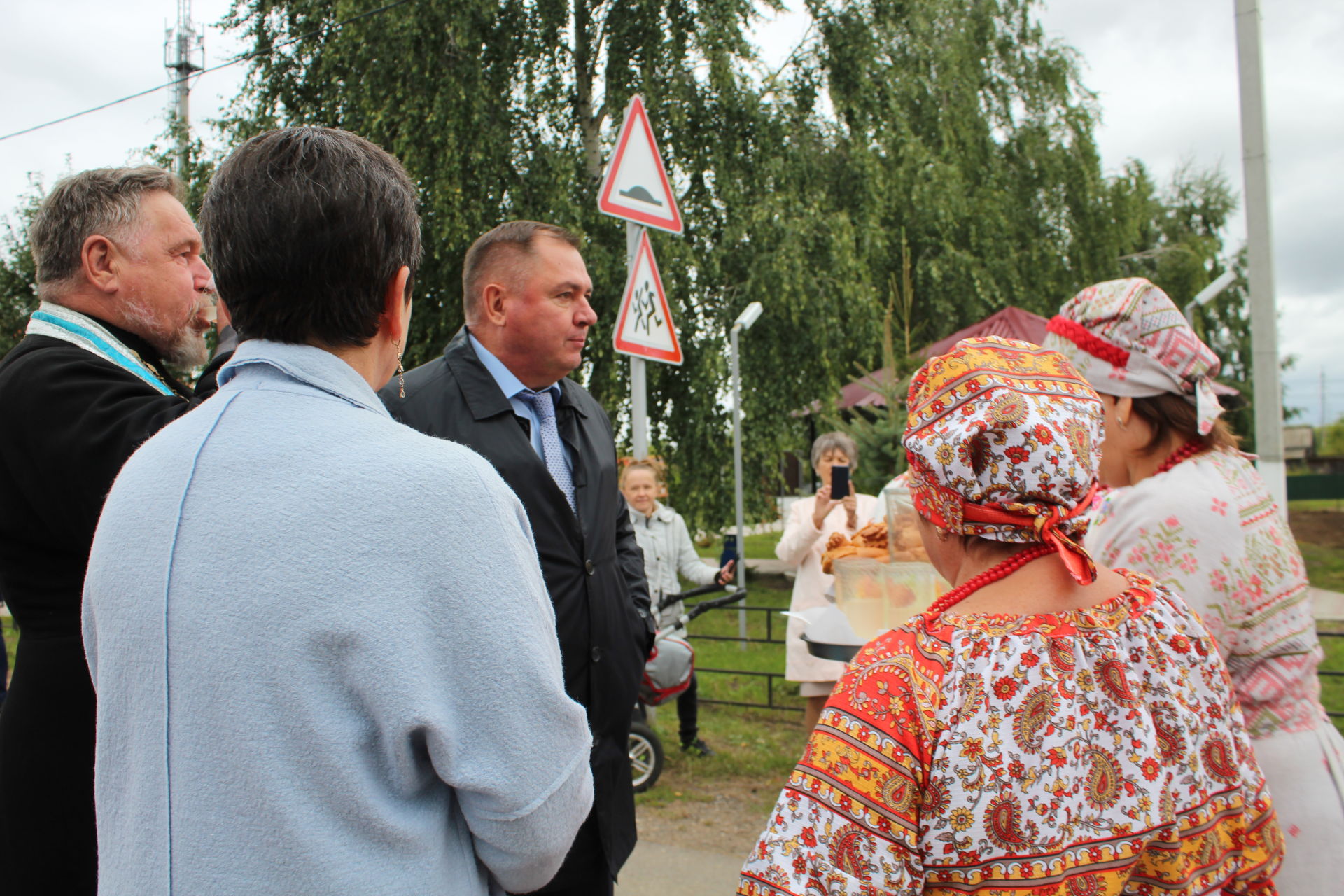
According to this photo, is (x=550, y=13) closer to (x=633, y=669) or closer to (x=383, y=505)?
(x=633, y=669)

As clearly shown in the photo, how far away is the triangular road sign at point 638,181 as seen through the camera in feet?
14.4

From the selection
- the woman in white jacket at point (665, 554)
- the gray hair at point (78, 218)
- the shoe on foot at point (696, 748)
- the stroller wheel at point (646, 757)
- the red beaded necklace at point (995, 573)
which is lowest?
the shoe on foot at point (696, 748)

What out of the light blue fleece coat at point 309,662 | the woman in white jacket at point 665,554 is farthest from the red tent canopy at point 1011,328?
the light blue fleece coat at point 309,662

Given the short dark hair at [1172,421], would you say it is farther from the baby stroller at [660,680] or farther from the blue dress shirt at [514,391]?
the baby stroller at [660,680]

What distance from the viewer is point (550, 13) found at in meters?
10.9

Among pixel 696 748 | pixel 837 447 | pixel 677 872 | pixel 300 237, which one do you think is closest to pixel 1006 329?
pixel 837 447

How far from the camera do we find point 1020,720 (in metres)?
1.35

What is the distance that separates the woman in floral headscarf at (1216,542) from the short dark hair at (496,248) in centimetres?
151

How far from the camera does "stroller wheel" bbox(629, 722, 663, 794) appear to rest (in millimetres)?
5164

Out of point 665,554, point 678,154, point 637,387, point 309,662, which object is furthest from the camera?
point 678,154

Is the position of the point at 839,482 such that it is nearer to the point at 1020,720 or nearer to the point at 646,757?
the point at 646,757

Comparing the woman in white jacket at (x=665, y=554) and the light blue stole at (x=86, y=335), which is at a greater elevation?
the light blue stole at (x=86, y=335)

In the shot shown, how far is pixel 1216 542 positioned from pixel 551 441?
163 cm

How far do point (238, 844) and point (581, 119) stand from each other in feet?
36.8
